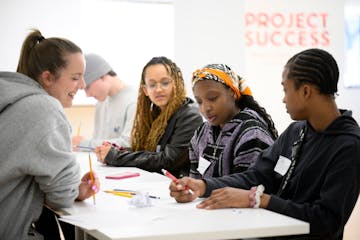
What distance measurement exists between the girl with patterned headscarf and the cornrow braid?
481mm

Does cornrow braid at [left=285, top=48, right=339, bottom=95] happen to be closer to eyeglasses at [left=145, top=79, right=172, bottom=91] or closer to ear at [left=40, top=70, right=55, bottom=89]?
ear at [left=40, top=70, right=55, bottom=89]

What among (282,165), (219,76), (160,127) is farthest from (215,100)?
(160,127)

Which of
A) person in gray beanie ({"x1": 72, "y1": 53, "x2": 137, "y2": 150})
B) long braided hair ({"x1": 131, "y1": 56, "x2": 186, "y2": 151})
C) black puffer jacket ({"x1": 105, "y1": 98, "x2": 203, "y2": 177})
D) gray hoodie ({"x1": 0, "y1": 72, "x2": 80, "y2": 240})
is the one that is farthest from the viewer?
person in gray beanie ({"x1": 72, "y1": 53, "x2": 137, "y2": 150})

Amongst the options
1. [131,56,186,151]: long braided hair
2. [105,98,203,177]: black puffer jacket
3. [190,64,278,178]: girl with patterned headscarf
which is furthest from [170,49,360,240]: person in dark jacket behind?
[131,56,186,151]: long braided hair

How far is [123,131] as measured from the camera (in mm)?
4477

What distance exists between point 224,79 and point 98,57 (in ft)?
7.76

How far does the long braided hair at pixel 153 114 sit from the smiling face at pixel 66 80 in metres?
1.30

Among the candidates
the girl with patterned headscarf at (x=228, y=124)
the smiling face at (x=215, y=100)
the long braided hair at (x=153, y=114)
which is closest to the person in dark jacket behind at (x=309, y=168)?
the girl with patterned headscarf at (x=228, y=124)

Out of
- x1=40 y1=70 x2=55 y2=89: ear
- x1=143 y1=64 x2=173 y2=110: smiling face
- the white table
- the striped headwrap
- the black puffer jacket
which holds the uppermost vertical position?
x1=40 y1=70 x2=55 y2=89: ear

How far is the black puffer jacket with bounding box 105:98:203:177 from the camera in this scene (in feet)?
11.0

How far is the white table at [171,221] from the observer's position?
5.18 ft

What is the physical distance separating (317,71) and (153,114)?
1.79m

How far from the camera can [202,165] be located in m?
2.70

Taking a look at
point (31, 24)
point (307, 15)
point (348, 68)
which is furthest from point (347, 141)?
point (348, 68)
